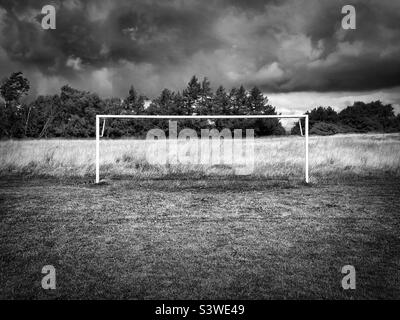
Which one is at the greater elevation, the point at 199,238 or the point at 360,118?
the point at 360,118

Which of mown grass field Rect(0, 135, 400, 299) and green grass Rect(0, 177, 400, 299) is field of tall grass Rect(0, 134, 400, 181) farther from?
green grass Rect(0, 177, 400, 299)

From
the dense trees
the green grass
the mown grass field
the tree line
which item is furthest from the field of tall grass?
the dense trees

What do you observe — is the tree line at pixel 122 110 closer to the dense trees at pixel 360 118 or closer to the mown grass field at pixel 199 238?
the dense trees at pixel 360 118

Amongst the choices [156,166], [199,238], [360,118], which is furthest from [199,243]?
[360,118]

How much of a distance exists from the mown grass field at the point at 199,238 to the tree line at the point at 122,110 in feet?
74.8

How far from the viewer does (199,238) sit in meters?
4.91

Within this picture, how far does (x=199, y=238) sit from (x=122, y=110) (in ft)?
168

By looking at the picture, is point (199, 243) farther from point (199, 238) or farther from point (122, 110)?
point (122, 110)

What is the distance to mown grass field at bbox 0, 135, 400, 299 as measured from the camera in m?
3.29

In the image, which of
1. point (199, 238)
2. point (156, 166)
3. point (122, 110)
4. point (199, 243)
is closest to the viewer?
point (199, 243)

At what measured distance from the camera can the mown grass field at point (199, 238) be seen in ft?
10.8

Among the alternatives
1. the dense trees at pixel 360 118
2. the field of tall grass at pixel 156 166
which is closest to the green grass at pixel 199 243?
the field of tall grass at pixel 156 166
